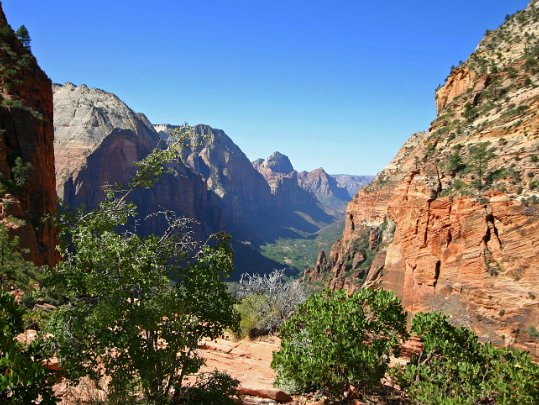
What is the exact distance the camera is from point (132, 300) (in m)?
8.32

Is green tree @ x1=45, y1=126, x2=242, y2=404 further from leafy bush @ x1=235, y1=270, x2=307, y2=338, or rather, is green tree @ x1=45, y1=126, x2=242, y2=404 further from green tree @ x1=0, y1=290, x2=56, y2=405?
leafy bush @ x1=235, y1=270, x2=307, y2=338

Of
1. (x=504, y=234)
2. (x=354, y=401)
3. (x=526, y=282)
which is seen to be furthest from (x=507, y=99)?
(x=354, y=401)

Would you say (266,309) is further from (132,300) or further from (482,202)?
(482,202)

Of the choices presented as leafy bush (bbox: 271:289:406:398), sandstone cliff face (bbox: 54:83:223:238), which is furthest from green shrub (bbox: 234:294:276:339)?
sandstone cliff face (bbox: 54:83:223:238)

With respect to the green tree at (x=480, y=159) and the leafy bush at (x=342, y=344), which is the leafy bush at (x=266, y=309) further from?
the green tree at (x=480, y=159)

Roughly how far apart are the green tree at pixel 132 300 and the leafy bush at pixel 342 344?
244 centimetres

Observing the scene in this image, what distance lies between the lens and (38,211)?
32.3m

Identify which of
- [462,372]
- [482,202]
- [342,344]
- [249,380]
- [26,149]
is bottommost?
[249,380]

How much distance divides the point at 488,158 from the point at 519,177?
457 centimetres

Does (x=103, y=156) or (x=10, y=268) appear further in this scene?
(x=103, y=156)

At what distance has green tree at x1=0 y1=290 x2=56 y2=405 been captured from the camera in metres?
5.26

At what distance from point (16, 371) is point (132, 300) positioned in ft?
9.95

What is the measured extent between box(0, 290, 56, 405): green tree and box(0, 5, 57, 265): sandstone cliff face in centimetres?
2238

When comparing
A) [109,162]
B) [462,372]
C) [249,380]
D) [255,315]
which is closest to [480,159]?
[255,315]
